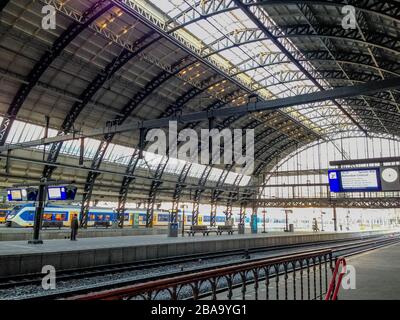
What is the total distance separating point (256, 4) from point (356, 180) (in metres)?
10.5

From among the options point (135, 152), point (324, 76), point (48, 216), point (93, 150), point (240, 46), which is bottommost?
point (48, 216)

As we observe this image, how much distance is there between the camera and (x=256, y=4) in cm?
1739

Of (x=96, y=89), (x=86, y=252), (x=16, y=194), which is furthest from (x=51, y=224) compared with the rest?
(x=86, y=252)

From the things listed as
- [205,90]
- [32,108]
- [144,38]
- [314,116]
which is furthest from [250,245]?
[314,116]

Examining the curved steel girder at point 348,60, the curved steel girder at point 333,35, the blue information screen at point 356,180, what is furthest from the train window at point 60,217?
the blue information screen at point 356,180

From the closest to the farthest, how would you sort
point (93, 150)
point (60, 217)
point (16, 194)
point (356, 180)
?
point (356, 180), point (16, 194), point (93, 150), point (60, 217)

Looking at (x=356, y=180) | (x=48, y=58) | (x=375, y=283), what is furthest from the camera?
(x=48, y=58)

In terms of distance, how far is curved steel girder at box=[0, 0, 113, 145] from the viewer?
21.1m

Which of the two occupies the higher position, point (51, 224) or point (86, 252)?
point (51, 224)

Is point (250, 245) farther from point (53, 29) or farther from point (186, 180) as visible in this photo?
point (53, 29)

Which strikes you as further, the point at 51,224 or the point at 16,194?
the point at 51,224

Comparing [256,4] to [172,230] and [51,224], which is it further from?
[51,224]

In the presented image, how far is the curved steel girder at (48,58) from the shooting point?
21.1m
